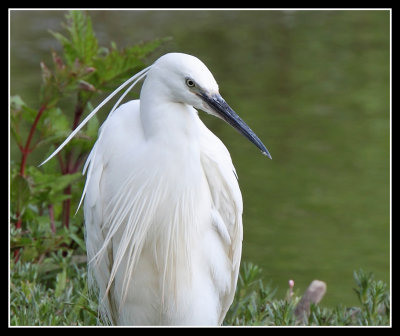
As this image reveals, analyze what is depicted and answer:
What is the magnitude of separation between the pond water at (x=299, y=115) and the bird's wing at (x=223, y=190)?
4.47ft

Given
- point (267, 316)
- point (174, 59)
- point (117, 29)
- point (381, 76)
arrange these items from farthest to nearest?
1. point (117, 29)
2. point (381, 76)
3. point (267, 316)
4. point (174, 59)

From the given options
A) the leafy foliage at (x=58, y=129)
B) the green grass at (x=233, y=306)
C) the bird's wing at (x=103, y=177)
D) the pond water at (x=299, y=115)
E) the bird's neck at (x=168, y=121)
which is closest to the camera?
the bird's neck at (x=168, y=121)

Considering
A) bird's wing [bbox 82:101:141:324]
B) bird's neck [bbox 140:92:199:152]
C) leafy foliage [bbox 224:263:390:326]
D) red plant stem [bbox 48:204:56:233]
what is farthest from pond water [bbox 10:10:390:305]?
bird's neck [bbox 140:92:199:152]

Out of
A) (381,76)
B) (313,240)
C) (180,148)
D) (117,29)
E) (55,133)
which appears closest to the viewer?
(180,148)

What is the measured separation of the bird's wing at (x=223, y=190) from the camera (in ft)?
9.05

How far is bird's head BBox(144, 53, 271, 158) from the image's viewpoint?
242 cm

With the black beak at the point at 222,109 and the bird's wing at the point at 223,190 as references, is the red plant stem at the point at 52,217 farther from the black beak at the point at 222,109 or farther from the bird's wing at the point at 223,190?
the black beak at the point at 222,109

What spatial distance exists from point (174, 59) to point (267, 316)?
1235mm

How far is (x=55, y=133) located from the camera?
11.6 ft

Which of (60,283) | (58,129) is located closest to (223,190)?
(60,283)

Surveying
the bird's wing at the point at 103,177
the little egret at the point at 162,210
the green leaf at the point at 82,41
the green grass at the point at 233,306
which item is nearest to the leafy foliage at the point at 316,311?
the green grass at the point at 233,306

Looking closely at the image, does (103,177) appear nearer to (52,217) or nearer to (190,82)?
(190,82)

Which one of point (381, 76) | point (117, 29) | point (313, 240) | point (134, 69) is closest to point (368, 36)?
point (381, 76)

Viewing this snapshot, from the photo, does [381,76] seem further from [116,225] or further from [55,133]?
[116,225]
